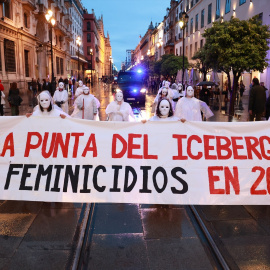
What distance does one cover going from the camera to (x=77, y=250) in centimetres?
393

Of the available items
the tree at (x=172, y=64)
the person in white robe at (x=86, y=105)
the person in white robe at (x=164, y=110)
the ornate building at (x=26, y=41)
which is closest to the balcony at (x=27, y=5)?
the ornate building at (x=26, y=41)

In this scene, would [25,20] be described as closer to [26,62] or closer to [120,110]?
[26,62]

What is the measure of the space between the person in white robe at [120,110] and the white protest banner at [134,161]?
2967 mm

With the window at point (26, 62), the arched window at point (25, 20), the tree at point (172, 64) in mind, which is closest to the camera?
the window at point (26, 62)

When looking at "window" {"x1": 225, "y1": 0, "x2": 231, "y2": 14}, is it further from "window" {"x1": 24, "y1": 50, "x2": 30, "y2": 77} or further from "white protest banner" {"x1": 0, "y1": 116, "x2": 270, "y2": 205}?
"white protest banner" {"x1": 0, "y1": 116, "x2": 270, "y2": 205}

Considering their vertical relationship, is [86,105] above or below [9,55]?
below

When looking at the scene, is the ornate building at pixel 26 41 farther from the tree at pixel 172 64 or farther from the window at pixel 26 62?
the tree at pixel 172 64

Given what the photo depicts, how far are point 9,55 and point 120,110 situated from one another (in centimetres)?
2679

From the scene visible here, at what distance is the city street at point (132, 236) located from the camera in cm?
378

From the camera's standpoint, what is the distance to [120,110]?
316 inches

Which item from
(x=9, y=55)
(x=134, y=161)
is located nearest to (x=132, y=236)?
(x=134, y=161)

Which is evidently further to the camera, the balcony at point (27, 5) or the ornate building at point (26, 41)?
the balcony at point (27, 5)

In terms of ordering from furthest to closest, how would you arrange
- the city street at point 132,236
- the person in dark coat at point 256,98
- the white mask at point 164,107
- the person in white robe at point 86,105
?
the person in dark coat at point 256,98 < the person in white robe at point 86,105 < the white mask at point 164,107 < the city street at point 132,236

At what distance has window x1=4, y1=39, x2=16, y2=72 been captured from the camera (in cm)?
3041
